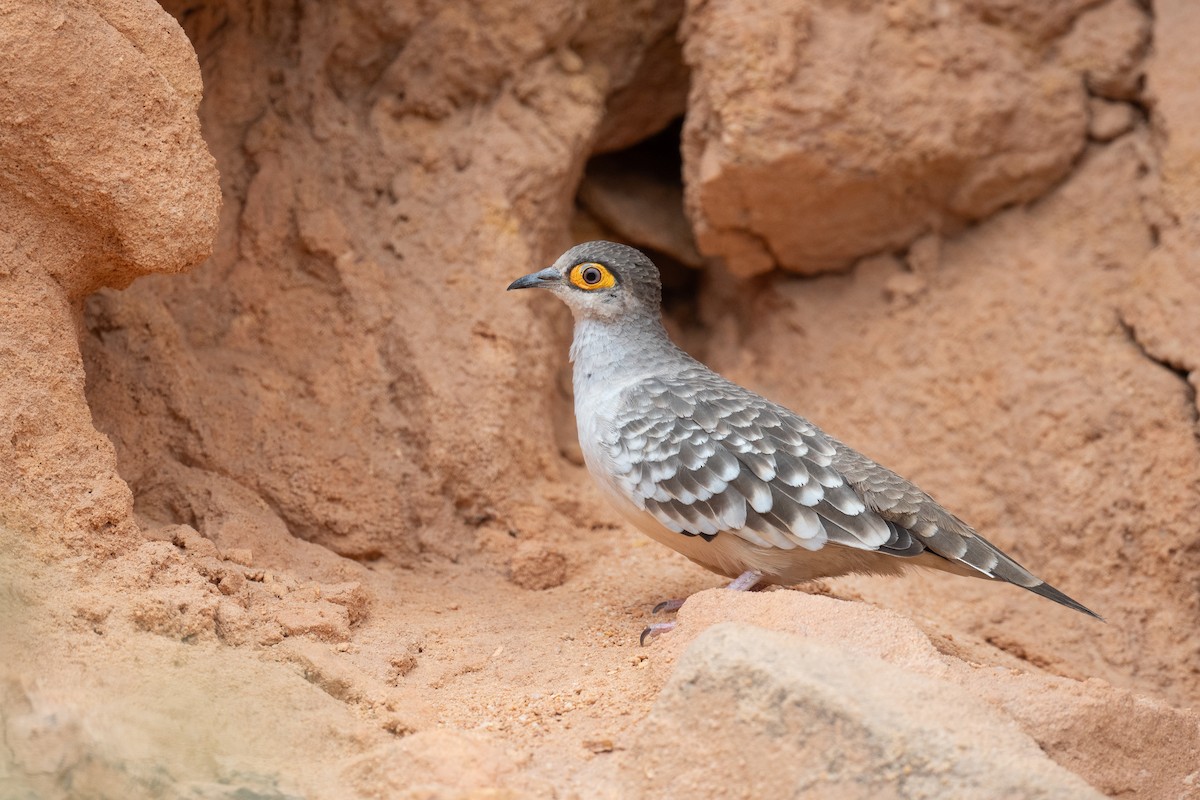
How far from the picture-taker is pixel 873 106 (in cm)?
673

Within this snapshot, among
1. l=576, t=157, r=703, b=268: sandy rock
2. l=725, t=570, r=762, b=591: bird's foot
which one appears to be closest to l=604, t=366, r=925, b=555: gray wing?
l=725, t=570, r=762, b=591: bird's foot

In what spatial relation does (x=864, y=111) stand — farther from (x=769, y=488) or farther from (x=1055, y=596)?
(x=1055, y=596)

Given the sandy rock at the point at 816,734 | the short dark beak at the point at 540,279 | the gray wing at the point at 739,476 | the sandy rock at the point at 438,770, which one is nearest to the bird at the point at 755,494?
the gray wing at the point at 739,476

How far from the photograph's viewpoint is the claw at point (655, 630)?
15.3 feet

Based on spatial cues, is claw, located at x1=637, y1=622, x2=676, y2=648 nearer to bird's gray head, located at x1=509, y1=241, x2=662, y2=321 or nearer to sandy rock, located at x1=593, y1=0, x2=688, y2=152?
bird's gray head, located at x1=509, y1=241, x2=662, y2=321

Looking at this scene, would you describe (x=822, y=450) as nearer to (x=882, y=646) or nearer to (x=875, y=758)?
(x=882, y=646)

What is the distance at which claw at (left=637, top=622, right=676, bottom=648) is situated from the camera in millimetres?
4660

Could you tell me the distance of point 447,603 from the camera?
5488 millimetres

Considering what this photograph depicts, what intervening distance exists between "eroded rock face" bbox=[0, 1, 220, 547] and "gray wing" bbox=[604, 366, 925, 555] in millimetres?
1955

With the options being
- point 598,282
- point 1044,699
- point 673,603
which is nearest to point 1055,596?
point 1044,699

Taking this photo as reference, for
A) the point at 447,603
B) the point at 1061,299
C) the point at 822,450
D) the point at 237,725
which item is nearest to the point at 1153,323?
the point at 1061,299

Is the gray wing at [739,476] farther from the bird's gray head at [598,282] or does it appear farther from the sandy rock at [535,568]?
the sandy rock at [535,568]

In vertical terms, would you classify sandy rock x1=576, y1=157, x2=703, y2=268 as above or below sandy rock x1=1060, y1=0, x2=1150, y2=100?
below

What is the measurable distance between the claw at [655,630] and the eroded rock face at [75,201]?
2.00m
